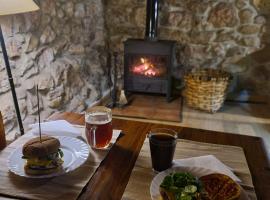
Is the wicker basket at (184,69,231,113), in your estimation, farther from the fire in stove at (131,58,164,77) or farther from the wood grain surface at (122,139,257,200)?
the wood grain surface at (122,139,257,200)

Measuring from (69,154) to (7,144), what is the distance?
0.84 ft

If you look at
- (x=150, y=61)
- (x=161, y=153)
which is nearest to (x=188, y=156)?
(x=161, y=153)

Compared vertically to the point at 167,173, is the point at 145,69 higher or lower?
lower

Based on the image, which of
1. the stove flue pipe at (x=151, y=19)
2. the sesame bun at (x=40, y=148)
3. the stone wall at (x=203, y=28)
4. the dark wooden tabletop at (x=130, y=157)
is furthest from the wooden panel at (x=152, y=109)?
the sesame bun at (x=40, y=148)

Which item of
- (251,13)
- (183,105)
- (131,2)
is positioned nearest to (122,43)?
(131,2)

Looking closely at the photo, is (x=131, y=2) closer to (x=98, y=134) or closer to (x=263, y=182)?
(x=98, y=134)

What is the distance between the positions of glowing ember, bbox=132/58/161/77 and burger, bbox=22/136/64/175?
2418 mm

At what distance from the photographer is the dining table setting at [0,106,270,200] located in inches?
29.9

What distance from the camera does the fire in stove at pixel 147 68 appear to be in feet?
10.4

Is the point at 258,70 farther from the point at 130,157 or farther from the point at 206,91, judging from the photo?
the point at 130,157

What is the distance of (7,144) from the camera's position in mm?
1026

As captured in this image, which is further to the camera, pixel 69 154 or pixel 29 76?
pixel 29 76

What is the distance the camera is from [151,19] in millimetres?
3018

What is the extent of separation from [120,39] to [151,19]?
0.55 meters
